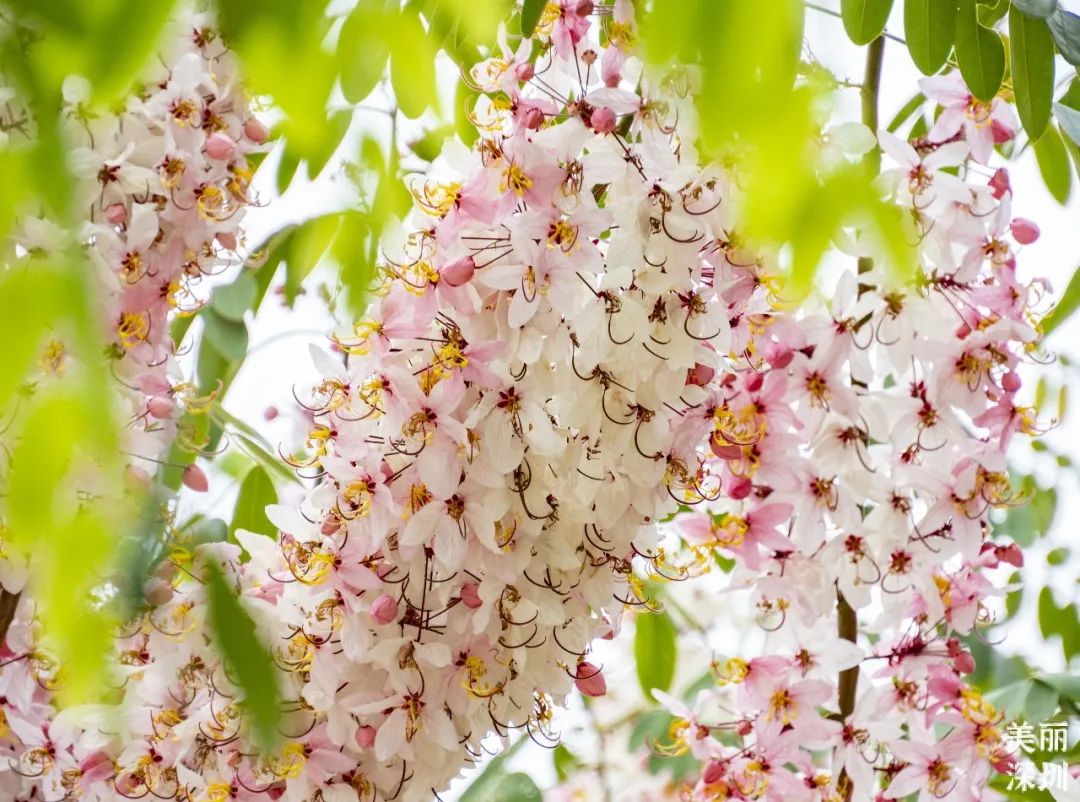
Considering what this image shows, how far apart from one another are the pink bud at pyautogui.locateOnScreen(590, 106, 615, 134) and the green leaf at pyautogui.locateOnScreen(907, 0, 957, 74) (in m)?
0.27

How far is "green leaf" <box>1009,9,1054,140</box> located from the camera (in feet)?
2.91

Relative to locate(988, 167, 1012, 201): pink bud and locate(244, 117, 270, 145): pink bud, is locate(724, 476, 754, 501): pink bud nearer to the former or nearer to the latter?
locate(988, 167, 1012, 201): pink bud

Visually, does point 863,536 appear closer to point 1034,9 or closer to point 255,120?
point 1034,9

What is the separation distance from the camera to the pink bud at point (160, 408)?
838 mm

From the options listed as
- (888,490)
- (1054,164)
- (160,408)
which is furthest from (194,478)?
(1054,164)

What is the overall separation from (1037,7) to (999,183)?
0.63 ft

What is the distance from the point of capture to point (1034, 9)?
846 millimetres

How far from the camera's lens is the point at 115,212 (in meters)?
0.85

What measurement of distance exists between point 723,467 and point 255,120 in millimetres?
471

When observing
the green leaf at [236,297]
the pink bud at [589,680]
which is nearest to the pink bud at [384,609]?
the pink bud at [589,680]

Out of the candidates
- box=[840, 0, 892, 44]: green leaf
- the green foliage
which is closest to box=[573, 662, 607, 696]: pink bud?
box=[840, 0, 892, 44]: green leaf

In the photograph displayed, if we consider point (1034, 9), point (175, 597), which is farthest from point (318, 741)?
point (1034, 9)

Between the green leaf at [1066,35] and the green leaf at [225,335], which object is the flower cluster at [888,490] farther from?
the green leaf at [225,335]

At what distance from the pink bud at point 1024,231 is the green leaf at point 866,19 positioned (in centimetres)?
25
